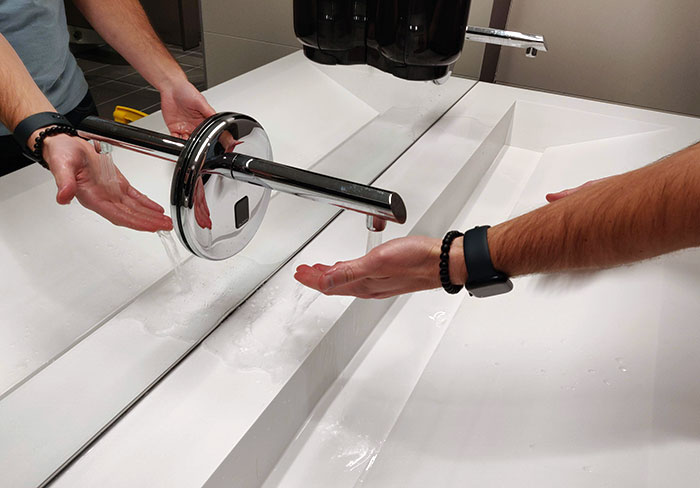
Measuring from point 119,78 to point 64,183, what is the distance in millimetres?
113

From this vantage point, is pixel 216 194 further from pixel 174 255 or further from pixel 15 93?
pixel 15 93

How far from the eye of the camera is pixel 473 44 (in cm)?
146

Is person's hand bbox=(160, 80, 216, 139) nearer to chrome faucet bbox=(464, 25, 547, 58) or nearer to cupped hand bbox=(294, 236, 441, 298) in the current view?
cupped hand bbox=(294, 236, 441, 298)

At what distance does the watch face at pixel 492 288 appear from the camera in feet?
2.23

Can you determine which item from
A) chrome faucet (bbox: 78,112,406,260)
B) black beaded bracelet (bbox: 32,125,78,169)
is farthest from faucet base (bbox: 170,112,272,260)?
black beaded bracelet (bbox: 32,125,78,169)

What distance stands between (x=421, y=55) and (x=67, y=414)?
22.7 inches

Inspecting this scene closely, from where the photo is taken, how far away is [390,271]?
706 mm

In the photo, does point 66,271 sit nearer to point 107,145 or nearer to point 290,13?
point 107,145

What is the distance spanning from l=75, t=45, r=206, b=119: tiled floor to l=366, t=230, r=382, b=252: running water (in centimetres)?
28

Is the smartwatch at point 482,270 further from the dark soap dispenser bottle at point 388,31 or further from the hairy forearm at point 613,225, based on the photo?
the dark soap dispenser bottle at point 388,31

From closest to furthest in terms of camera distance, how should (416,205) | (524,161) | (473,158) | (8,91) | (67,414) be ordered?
1. (8,91)
2. (67,414)
3. (416,205)
4. (473,158)
5. (524,161)

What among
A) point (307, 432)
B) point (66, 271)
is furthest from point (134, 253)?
point (307, 432)

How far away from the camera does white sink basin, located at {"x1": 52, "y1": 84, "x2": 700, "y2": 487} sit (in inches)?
24.2

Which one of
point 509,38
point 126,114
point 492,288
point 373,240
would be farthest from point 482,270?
point 509,38
